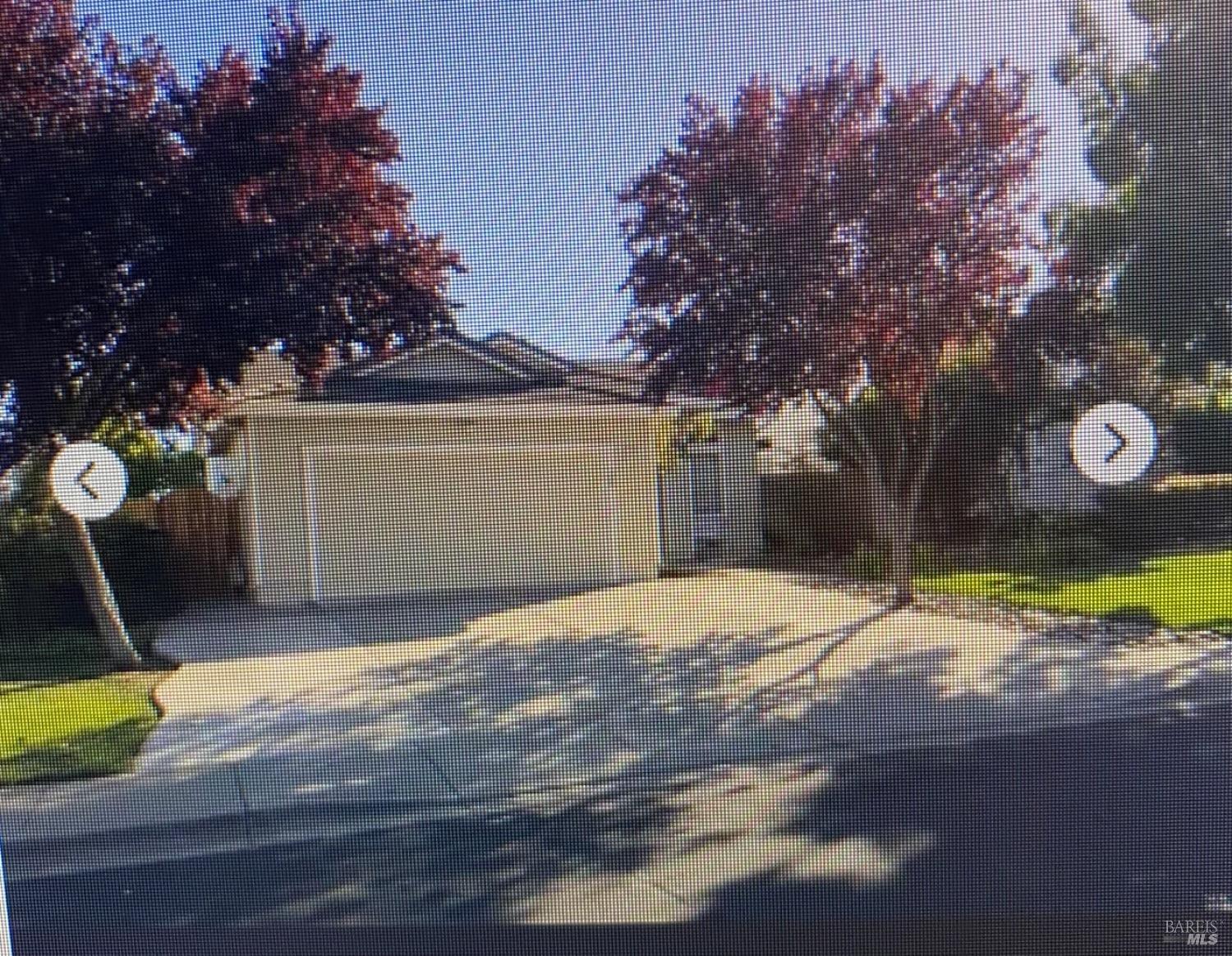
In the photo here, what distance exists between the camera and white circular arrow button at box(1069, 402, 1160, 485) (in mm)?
3348

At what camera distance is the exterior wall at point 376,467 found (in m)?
5.84

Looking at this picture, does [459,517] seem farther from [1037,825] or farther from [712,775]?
[1037,825]

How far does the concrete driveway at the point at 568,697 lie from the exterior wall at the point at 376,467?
24.3 inches

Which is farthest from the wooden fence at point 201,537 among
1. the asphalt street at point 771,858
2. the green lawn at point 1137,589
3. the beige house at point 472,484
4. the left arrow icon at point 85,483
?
the green lawn at point 1137,589

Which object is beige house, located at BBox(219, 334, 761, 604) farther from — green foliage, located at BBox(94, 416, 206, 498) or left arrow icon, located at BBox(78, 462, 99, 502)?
left arrow icon, located at BBox(78, 462, 99, 502)

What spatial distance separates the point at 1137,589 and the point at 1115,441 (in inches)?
56.5

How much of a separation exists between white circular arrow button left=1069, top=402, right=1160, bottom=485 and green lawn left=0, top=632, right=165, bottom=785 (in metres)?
4.33

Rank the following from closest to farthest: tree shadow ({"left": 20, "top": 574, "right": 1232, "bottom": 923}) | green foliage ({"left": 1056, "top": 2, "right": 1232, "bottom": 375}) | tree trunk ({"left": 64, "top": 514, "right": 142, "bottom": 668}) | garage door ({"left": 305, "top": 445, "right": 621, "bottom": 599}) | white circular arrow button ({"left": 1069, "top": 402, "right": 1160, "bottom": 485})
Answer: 1. green foliage ({"left": 1056, "top": 2, "right": 1232, "bottom": 375})
2. tree shadow ({"left": 20, "top": 574, "right": 1232, "bottom": 923})
3. white circular arrow button ({"left": 1069, "top": 402, "right": 1160, "bottom": 485})
4. tree trunk ({"left": 64, "top": 514, "right": 142, "bottom": 668})
5. garage door ({"left": 305, "top": 445, "right": 621, "bottom": 599})

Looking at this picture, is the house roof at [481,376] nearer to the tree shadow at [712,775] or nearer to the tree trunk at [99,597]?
the tree shadow at [712,775]

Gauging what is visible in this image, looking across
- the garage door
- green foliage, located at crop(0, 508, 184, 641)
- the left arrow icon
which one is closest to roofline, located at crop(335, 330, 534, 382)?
the left arrow icon

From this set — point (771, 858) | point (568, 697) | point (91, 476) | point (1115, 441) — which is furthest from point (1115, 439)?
point (91, 476)

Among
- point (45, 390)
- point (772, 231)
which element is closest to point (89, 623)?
point (45, 390)

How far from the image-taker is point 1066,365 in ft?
11.6

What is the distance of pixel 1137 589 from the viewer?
454cm
